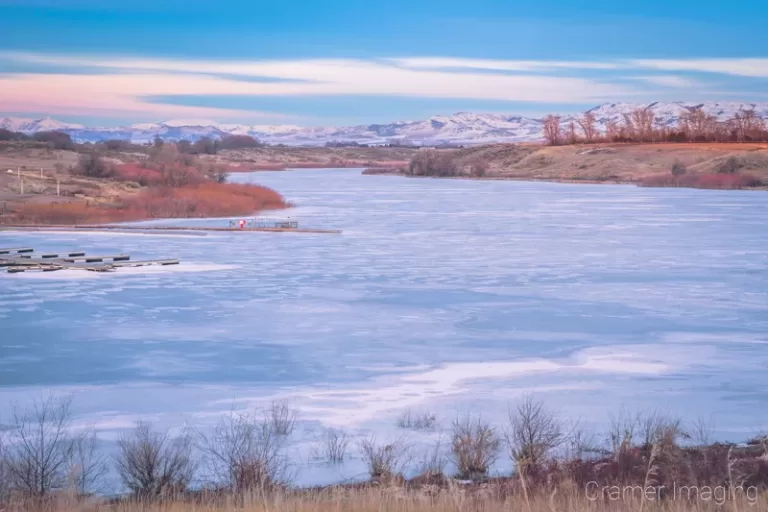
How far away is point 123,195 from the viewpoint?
38.8 metres

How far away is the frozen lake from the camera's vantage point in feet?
31.7

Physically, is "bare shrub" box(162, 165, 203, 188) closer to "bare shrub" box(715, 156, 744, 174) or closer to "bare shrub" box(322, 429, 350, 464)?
"bare shrub" box(322, 429, 350, 464)

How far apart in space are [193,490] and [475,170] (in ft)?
264

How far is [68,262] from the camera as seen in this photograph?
20.1 metres

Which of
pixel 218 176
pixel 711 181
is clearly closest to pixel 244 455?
pixel 218 176

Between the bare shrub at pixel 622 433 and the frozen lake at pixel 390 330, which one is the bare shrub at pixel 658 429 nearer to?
the bare shrub at pixel 622 433

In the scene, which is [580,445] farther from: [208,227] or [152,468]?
[208,227]

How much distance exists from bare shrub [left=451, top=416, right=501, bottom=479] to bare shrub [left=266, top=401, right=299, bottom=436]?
1.38 meters

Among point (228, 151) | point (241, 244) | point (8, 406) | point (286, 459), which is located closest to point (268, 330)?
point (8, 406)

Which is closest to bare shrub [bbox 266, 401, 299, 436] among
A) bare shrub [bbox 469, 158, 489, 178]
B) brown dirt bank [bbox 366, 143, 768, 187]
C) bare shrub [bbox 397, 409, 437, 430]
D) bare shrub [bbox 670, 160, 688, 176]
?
bare shrub [bbox 397, 409, 437, 430]

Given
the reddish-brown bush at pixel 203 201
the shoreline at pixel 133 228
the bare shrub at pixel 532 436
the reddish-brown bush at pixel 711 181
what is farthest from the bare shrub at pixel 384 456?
the reddish-brown bush at pixel 711 181

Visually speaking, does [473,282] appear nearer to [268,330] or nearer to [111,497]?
[268,330]

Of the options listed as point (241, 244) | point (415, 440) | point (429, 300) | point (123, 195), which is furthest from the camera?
point (123, 195)

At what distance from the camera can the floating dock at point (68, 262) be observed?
63.6 feet
